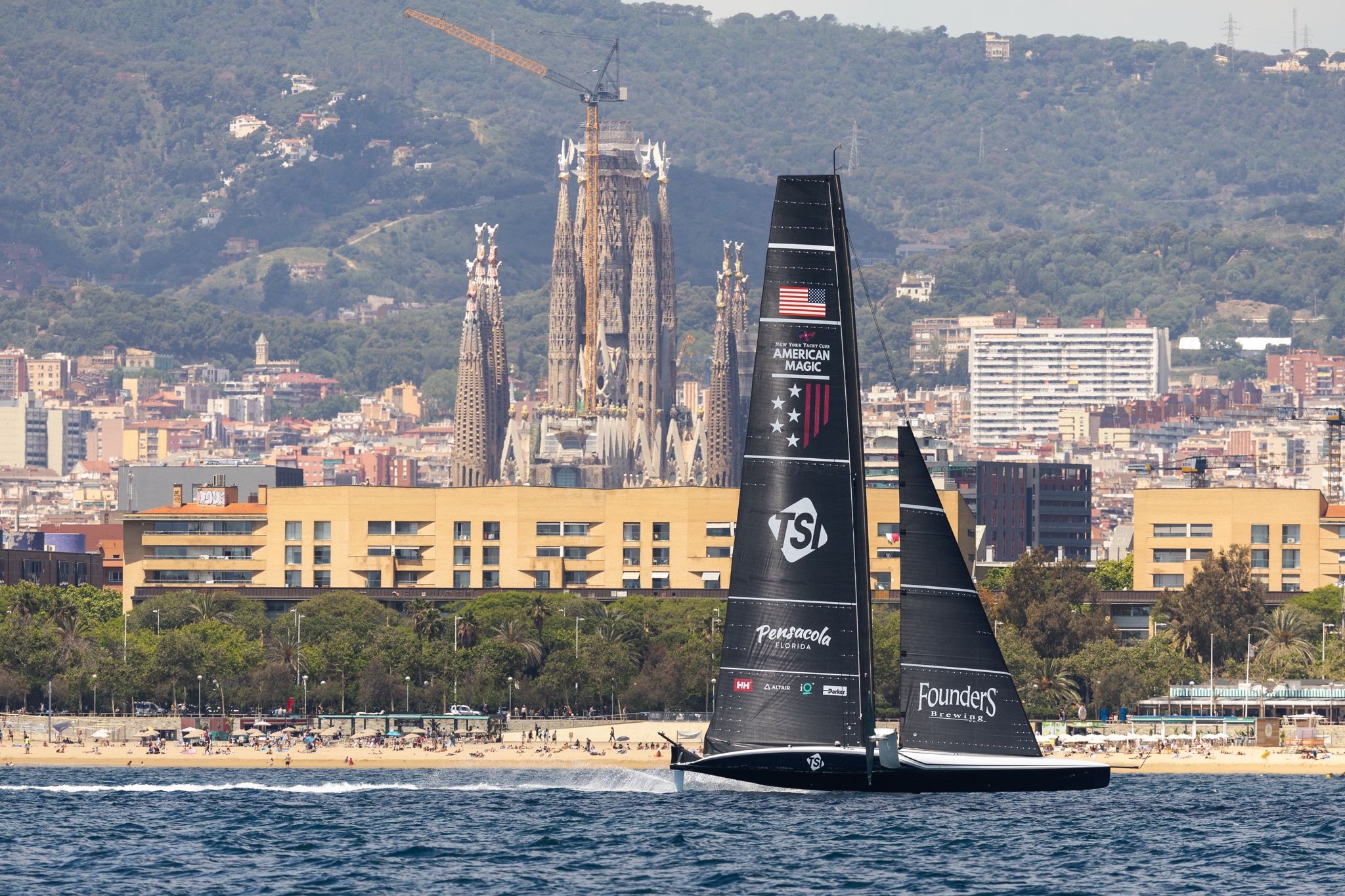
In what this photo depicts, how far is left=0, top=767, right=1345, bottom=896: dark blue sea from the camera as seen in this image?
67688 mm

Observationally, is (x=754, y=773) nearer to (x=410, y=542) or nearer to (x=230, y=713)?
(x=230, y=713)

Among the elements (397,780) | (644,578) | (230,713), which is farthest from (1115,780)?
(644,578)

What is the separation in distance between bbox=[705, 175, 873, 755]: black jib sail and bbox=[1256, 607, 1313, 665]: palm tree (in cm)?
7798

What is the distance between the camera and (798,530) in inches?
2697

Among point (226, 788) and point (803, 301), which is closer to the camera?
point (803, 301)

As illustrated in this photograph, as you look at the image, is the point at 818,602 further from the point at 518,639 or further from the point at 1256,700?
the point at 518,639

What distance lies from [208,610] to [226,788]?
5529cm

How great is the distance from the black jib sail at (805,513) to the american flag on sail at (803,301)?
0.02 m

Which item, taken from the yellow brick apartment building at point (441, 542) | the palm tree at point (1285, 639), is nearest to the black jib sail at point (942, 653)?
the palm tree at point (1285, 639)

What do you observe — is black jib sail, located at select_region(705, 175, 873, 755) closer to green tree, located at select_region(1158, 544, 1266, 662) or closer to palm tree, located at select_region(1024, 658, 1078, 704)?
palm tree, located at select_region(1024, 658, 1078, 704)

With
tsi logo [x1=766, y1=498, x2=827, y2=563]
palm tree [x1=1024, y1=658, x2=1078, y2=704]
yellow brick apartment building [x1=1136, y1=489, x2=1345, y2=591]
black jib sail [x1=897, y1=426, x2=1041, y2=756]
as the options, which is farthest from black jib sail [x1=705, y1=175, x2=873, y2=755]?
yellow brick apartment building [x1=1136, y1=489, x2=1345, y2=591]

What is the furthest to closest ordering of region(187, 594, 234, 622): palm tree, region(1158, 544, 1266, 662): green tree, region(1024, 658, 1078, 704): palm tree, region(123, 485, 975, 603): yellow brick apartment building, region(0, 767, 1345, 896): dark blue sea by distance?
1. region(123, 485, 975, 603): yellow brick apartment building
2. region(187, 594, 234, 622): palm tree
3. region(1158, 544, 1266, 662): green tree
4. region(1024, 658, 1078, 704): palm tree
5. region(0, 767, 1345, 896): dark blue sea

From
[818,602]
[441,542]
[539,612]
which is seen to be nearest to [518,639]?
[539,612]

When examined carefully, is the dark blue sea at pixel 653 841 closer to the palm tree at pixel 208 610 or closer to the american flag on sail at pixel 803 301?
the american flag on sail at pixel 803 301
